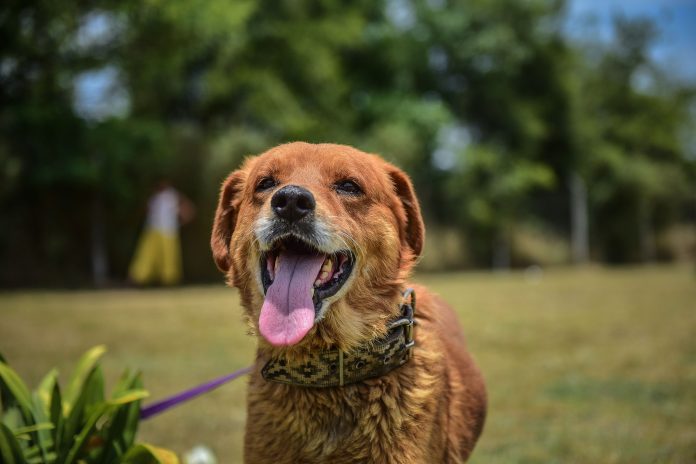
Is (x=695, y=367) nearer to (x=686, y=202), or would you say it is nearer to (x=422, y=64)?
(x=422, y=64)

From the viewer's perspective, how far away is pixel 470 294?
15430mm

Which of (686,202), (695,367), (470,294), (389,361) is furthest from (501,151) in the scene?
(389,361)

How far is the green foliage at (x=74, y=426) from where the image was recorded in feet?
9.60

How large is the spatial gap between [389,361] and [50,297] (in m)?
13.1

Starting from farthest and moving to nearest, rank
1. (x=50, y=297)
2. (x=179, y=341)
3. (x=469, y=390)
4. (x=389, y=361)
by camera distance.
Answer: (x=50, y=297)
(x=179, y=341)
(x=469, y=390)
(x=389, y=361)

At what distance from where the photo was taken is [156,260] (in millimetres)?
17312

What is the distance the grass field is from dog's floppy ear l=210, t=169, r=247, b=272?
1.98m

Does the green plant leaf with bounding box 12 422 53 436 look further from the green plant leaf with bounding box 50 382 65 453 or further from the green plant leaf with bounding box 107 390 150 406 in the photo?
the green plant leaf with bounding box 107 390 150 406

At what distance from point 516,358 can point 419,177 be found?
728 inches

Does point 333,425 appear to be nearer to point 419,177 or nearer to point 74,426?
point 74,426

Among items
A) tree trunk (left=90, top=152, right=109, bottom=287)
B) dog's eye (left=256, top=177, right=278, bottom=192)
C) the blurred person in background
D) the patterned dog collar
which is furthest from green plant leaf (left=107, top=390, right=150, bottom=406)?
tree trunk (left=90, top=152, right=109, bottom=287)

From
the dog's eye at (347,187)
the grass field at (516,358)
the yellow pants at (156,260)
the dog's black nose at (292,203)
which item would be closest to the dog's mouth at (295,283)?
the dog's black nose at (292,203)

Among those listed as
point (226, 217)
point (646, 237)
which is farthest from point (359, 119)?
point (226, 217)

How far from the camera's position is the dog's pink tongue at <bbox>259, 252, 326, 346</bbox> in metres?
2.48
